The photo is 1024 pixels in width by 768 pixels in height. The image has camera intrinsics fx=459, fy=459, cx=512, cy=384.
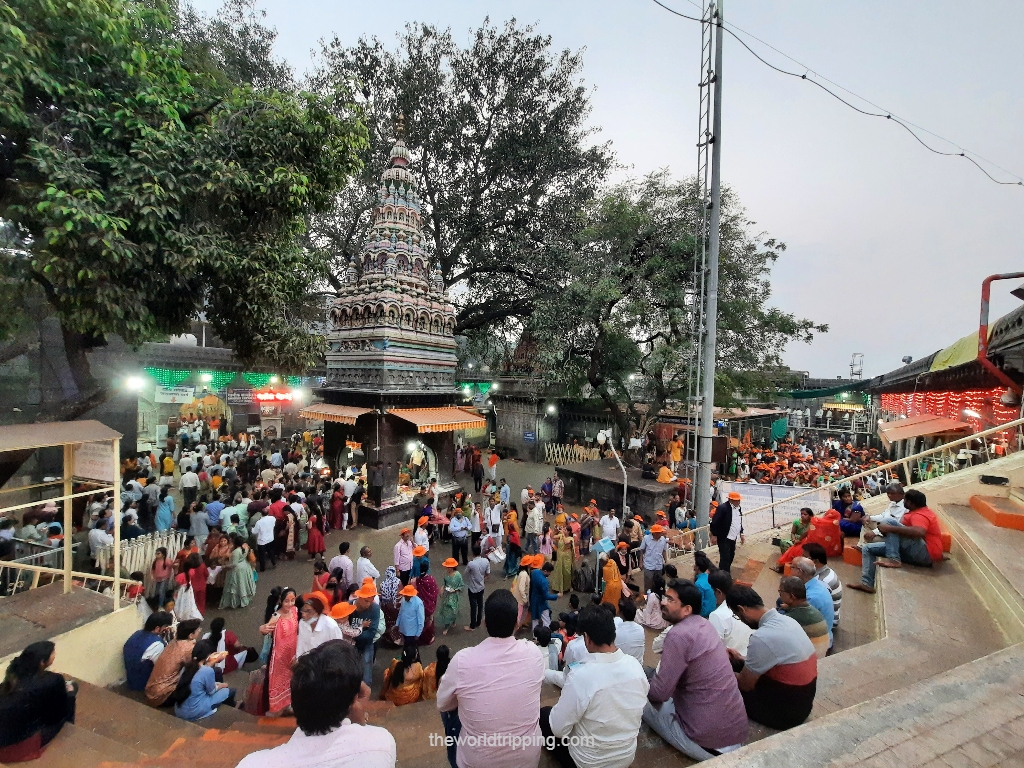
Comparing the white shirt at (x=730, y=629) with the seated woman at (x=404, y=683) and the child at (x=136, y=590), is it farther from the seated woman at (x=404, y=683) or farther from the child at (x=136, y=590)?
the child at (x=136, y=590)

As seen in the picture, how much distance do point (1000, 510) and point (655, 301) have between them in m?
9.89

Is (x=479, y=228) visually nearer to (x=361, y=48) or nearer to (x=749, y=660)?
(x=361, y=48)

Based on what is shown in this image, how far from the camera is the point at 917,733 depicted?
2680 mm

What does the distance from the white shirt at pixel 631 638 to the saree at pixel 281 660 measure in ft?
10.5

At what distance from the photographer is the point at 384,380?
40.4ft

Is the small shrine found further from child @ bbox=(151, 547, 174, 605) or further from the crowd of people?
child @ bbox=(151, 547, 174, 605)

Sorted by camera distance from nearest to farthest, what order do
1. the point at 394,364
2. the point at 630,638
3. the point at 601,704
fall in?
the point at 601,704, the point at 630,638, the point at 394,364

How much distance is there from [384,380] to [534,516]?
18.0ft

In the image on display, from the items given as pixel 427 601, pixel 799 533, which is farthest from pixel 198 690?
pixel 799 533

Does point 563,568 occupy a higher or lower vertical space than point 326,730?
lower

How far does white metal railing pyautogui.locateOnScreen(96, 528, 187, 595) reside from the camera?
7406 millimetres

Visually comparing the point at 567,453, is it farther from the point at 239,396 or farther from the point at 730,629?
the point at 730,629

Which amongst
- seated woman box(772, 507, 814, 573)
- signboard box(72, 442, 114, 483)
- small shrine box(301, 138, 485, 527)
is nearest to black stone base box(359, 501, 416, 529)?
small shrine box(301, 138, 485, 527)

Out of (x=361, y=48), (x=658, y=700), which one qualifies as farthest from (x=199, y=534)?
(x=361, y=48)
